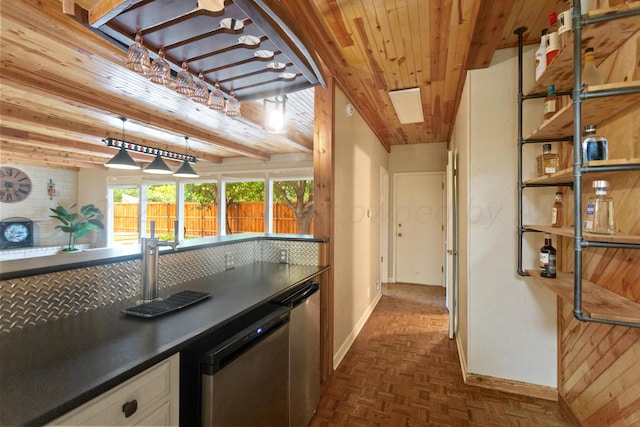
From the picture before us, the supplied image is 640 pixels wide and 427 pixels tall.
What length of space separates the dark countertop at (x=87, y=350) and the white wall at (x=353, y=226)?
4.09ft

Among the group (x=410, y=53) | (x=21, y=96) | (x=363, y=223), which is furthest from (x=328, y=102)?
(x=21, y=96)

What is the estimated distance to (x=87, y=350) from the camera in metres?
0.85

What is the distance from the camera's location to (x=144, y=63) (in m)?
1.15

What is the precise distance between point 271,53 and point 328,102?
99cm

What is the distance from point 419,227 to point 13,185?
8605mm

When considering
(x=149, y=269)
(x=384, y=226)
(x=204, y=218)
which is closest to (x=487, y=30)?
(x=149, y=269)

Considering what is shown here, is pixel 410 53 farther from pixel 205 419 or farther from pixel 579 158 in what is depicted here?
pixel 205 419

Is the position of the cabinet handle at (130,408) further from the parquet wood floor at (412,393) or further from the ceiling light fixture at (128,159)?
the ceiling light fixture at (128,159)

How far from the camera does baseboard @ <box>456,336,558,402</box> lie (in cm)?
203

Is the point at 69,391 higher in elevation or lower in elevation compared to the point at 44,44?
lower

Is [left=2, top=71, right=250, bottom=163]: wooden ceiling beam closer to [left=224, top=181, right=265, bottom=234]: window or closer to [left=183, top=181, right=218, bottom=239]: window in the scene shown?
[left=224, top=181, right=265, bottom=234]: window

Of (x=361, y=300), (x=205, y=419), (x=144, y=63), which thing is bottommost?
(x=361, y=300)

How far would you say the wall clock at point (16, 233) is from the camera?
6160 mm

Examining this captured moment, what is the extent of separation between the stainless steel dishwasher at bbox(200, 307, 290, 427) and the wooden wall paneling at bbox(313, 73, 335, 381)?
0.76 meters
